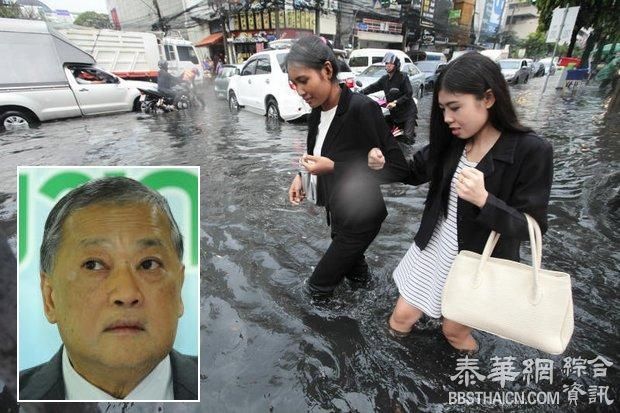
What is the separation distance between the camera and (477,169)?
151cm

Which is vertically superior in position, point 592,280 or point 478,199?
point 478,199

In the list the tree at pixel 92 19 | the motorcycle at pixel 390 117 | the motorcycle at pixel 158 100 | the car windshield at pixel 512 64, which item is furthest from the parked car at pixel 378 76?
the tree at pixel 92 19

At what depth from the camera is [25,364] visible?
1077 millimetres

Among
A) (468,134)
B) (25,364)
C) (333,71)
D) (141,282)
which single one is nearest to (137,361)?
(141,282)

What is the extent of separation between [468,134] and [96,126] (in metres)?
9.70

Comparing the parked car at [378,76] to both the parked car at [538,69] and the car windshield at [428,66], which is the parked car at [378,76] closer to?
the car windshield at [428,66]

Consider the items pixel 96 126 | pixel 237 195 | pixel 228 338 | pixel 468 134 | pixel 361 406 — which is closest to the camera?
pixel 468 134

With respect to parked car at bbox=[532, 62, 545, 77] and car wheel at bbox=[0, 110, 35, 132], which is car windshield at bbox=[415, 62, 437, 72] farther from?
car wheel at bbox=[0, 110, 35, 132]

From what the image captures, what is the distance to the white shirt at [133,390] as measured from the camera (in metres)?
1.03

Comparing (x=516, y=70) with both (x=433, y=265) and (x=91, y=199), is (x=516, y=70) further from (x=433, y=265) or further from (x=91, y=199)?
(x=91, y=199)

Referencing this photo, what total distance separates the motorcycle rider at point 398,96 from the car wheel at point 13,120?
26.2ft

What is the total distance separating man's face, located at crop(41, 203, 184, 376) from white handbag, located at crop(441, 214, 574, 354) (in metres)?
1.08

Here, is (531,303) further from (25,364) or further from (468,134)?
(25,364)

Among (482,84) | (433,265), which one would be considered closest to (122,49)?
(433,265)
